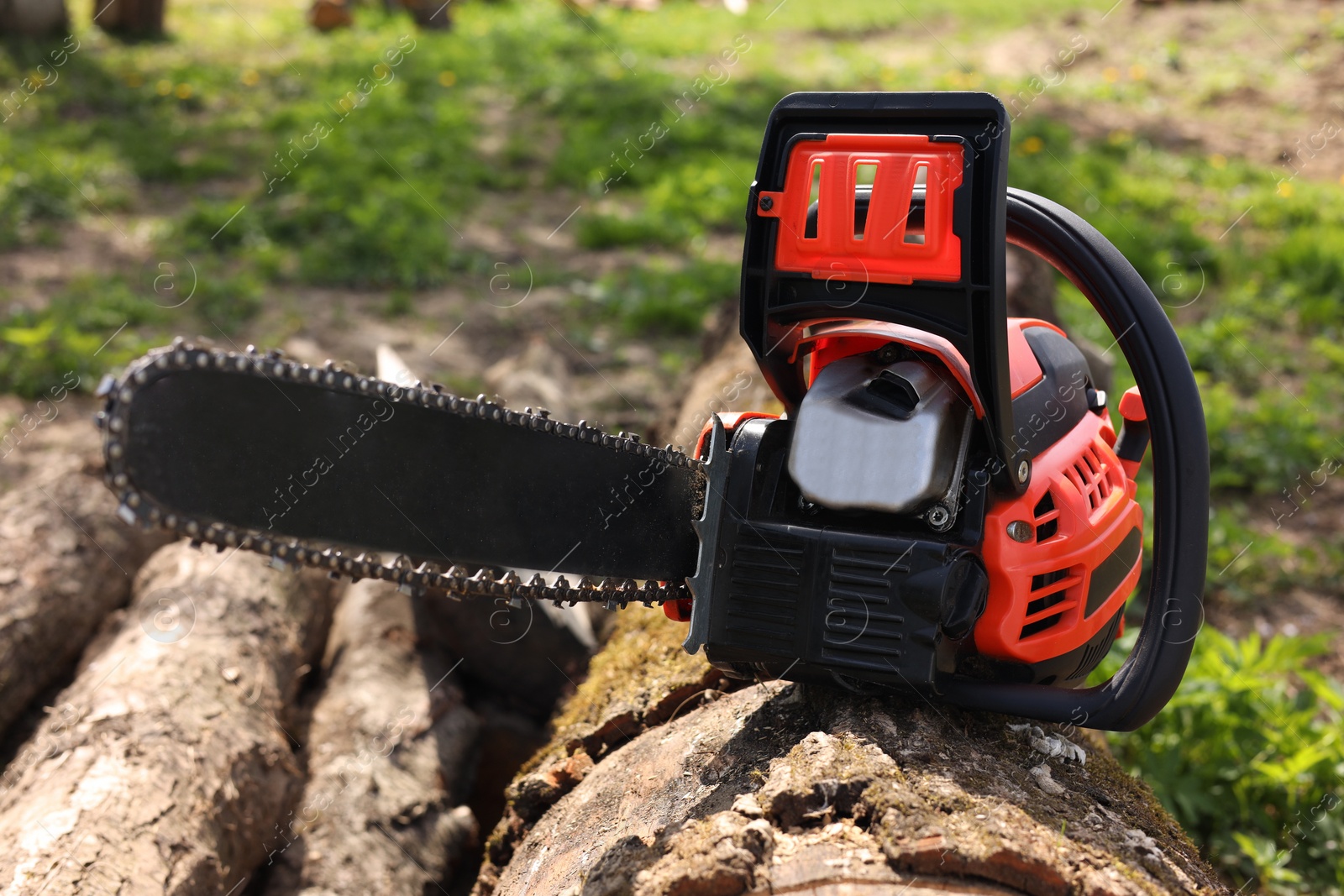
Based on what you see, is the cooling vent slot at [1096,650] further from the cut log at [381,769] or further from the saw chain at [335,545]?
the cut log at [381,769]

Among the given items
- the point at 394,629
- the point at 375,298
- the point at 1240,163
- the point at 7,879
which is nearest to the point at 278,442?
the point at 7,879

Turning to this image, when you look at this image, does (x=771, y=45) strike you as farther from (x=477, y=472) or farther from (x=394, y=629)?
(x=477, y=472)

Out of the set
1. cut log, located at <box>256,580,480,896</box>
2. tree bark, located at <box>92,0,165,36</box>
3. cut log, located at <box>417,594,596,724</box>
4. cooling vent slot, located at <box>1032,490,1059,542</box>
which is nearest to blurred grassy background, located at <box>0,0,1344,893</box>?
tree bark, located at <box>92,0,165,36</box>

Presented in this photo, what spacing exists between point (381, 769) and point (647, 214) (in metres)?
4.56

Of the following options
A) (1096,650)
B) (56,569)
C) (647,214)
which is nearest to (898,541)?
(1096,650)

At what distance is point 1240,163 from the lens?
6.86 metres

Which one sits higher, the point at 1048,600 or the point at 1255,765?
the point at 1048,600

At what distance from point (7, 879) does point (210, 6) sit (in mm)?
11471

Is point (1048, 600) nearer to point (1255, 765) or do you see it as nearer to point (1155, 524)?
point (1155, 524)

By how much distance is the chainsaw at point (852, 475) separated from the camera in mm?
1530

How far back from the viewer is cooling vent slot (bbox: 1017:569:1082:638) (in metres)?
1.74

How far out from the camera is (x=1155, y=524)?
1.69 m

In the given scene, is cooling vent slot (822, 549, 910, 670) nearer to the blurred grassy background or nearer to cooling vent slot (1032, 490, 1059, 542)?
cooling vent slot (1032, 490, 1059, 542)

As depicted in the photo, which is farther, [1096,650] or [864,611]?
[1096,650]
